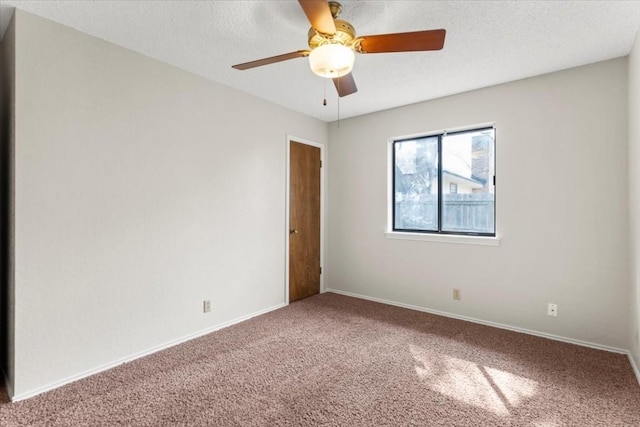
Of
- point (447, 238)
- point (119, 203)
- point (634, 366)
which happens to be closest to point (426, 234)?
point (447, 238)

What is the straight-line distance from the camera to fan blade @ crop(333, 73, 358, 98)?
2332 mm

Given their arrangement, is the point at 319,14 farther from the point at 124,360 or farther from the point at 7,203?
the point at 124,360

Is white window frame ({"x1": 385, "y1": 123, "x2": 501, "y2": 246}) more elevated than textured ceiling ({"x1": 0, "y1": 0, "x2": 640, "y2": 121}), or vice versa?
textured ceiling ({"x1": 0, "y1": 0, "x2": 640, "y2": 121})

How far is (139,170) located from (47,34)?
1.05 metres

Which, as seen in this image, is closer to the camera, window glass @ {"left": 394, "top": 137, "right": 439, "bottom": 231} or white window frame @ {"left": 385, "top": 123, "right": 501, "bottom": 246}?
white window frame @ {"left": 385, "top": 123, "right": 501, "bottom": 246}

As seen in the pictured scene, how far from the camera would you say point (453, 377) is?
2402 millimetres

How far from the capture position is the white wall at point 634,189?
2.35 meters

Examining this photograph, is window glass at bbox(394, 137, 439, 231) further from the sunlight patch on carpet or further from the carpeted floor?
the sunlight patch on carpet

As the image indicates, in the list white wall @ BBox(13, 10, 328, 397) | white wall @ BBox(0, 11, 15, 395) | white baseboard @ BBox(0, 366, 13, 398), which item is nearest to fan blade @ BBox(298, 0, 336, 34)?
white wall @ BBox(13, 10, 328, 397)

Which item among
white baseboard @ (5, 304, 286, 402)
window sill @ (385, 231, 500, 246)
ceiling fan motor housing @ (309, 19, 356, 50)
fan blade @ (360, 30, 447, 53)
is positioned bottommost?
white baseboard @ (5, 304, 286, 402)

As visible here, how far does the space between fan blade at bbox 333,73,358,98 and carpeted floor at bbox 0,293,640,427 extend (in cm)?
213

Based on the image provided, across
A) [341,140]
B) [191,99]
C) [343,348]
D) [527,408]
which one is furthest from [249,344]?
[341,140]

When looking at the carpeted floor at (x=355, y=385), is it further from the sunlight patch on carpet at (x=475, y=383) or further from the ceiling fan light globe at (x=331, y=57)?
the ceiling fan light globe at (x=331, y=57)

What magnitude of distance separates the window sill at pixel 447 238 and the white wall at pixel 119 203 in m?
1.75
